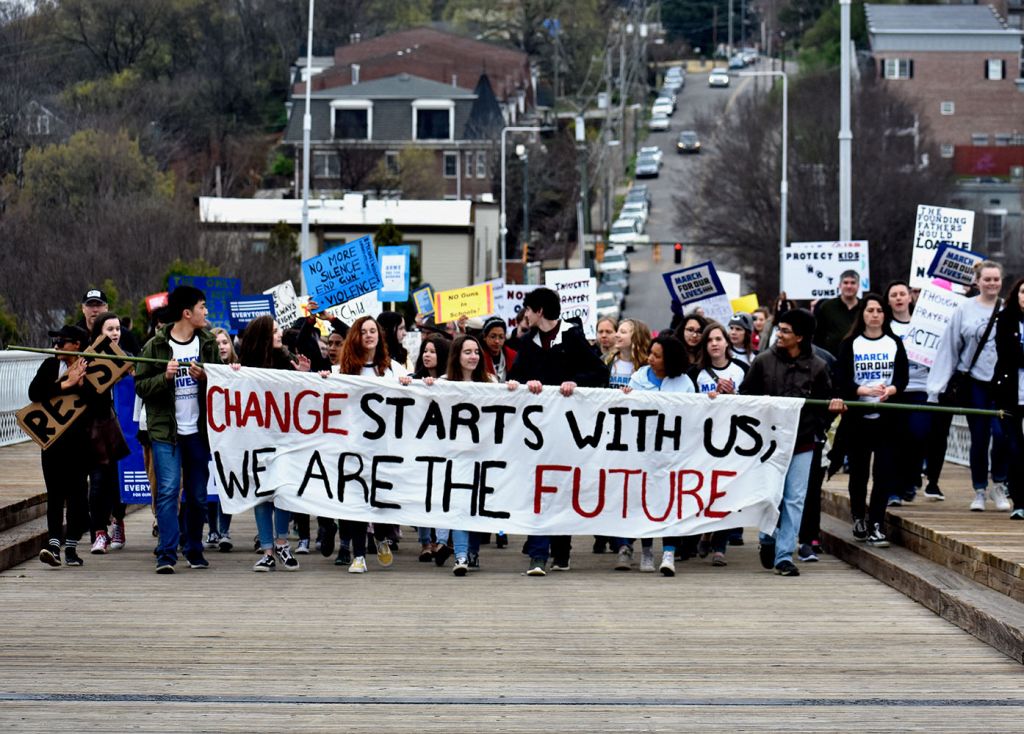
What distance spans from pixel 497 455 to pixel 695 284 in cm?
848

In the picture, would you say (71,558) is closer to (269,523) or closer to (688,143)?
(269,523)

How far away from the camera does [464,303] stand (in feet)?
99.6

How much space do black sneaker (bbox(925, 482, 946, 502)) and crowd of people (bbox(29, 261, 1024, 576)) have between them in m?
A: 0.86

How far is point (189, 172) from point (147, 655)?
91.4m

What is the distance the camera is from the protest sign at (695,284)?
22.6 metres

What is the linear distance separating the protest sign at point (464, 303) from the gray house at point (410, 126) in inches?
2854

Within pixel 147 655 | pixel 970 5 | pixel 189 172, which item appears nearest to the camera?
pixel 147 655

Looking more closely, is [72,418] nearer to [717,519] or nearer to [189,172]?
[717,519]

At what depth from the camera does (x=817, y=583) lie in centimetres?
1397

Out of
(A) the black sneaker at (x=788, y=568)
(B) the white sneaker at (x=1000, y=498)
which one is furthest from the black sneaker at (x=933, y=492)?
(A) the black sneaker at (x=788, y=568)

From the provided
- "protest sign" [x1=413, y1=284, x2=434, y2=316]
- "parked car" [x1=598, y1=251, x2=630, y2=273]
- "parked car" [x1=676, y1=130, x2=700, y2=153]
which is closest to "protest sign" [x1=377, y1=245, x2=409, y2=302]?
"protest sign" [x1=413, y1=284, x2=434, y2=316]

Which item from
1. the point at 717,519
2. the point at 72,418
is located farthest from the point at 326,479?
the point at 717,519

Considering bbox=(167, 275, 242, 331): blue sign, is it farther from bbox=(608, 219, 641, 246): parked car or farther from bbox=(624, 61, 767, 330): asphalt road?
bbox=(608, 219, 641, 246): parked car

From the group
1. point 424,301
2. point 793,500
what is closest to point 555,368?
point 793,500
